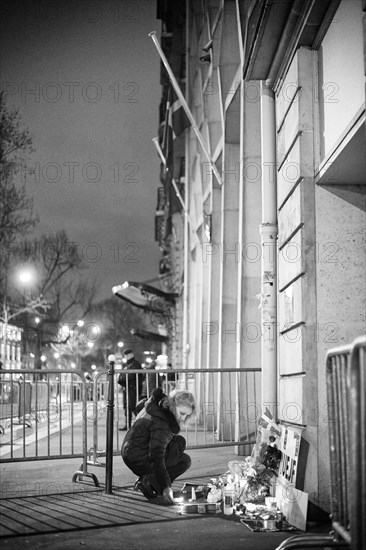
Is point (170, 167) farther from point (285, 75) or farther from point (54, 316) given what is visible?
point (54, 316)

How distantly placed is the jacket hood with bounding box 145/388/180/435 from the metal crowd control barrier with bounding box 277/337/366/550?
10.1 ft

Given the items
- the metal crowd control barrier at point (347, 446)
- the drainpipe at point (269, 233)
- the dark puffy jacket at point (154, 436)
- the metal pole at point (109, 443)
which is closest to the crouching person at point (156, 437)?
the dark puffy jacket at point (154, 436)

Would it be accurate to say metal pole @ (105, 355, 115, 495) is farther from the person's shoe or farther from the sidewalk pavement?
the person's shoe

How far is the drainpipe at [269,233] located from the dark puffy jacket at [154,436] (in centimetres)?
181

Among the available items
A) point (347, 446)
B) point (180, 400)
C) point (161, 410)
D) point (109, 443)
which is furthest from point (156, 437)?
point (347, 446)

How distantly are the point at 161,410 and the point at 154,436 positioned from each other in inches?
11.1

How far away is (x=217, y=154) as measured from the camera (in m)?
18.8

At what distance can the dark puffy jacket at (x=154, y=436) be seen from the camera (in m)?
7.09

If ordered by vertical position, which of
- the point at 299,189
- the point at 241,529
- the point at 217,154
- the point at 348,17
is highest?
the point at 217,154

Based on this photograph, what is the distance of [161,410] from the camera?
7262 mm

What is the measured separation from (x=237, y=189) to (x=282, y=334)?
8253mm

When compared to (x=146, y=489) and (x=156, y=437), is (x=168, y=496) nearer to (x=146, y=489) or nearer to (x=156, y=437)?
(x=146, y=489)

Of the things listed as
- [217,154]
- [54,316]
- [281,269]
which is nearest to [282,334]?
[281,269]

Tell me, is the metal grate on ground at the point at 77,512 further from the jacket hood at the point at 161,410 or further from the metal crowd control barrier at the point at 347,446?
the metal crowd control barrier at the point at 347,446
